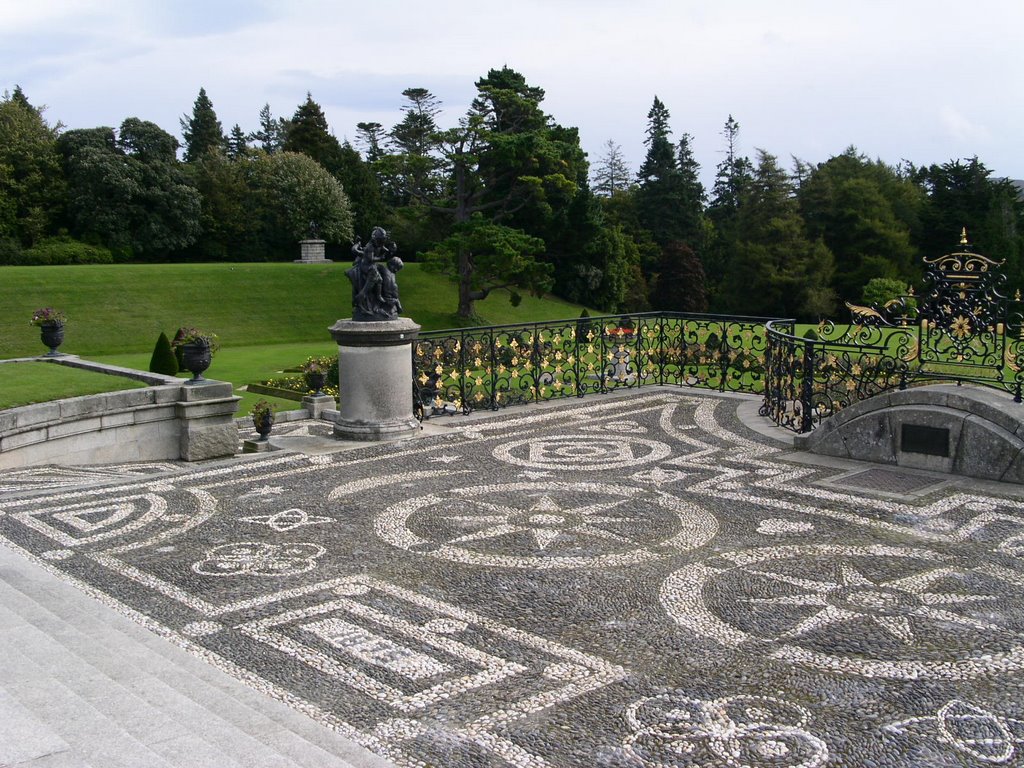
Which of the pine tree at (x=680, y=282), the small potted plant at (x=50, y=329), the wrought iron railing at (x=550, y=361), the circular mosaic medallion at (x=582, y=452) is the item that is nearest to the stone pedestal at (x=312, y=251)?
the pine tree at (x=680, y=282)

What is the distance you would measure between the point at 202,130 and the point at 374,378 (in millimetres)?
66955

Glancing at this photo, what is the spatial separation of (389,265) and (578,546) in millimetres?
5776

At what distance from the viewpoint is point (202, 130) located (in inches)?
2842

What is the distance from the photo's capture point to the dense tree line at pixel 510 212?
4159 centimetres

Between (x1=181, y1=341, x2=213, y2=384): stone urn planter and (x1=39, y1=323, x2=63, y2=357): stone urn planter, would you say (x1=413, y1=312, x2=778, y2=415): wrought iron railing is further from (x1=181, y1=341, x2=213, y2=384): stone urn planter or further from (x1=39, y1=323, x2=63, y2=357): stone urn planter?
(x1=39, y1=323, x2=63, y2=357): stone urn planter

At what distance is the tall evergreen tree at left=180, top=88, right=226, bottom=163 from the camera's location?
2783 inches

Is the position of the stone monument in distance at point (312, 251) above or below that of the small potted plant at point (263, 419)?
above

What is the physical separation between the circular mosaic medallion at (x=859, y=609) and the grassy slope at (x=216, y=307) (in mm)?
20101

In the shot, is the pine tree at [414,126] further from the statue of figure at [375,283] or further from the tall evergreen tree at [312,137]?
the statue of figure at [375,283]

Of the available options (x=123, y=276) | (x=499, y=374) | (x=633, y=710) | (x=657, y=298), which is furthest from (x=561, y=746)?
(x=657, y=298)

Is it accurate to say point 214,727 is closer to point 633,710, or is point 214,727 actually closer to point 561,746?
point 561,746

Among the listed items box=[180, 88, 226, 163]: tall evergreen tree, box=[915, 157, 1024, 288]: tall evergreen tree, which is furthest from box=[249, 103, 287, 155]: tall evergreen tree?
box=[915, 157, 1024, 288]: tall evergreen tree

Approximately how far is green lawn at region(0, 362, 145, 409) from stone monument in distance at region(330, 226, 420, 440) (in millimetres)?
3628

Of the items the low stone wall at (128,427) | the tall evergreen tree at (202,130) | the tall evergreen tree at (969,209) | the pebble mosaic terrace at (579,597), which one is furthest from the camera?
the tall evergreen tree at (202,130)
